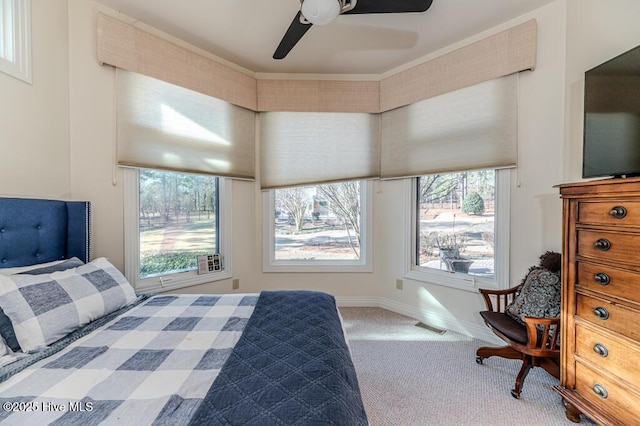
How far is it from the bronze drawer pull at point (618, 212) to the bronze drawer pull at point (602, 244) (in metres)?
0.13

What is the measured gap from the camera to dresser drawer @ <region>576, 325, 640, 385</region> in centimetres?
128

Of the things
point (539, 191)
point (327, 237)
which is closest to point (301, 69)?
point (327, 237)

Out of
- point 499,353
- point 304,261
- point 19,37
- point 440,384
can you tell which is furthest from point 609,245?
point 19,37

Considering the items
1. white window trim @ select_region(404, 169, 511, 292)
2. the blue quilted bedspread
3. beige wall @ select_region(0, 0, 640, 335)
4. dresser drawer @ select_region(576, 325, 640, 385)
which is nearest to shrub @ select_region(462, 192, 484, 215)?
white window trim @ select_region(404, 169, 511, 292)

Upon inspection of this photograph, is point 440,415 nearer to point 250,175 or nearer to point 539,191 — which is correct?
point 539,191

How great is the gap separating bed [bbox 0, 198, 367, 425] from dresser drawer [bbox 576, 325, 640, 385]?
1.34 meters

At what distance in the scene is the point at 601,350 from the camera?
1.41 m

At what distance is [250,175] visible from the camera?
3.20m

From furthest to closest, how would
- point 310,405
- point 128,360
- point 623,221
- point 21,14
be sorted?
point 21,14
point 623,221
point 128,360
point 310,405

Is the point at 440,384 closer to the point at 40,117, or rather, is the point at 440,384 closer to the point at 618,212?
the point at 618,212

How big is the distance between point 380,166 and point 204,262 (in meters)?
2.24

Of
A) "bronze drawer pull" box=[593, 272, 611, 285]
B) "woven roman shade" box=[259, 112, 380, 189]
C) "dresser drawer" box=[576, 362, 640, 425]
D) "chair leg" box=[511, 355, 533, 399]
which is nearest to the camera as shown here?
"dresser drawer" box=[576, 362, 640, 425]

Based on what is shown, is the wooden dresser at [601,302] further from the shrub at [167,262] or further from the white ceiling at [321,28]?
the shrub at [167,262]

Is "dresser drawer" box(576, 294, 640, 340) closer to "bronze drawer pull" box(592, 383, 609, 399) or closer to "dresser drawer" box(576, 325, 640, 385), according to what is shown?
"dresser drawer" box(576, 325, 640, 385)
